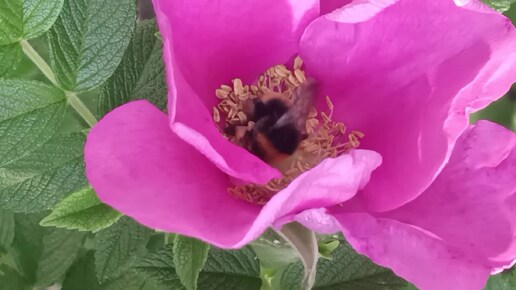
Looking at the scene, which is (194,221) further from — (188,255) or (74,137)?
(74,137)

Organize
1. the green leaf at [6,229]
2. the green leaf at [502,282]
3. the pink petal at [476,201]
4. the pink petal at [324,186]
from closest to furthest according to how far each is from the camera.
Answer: the pink petal at [324,186] → the pink petal at [476,201] → the green leaf at [502,282] → the green leaf at [6,229]

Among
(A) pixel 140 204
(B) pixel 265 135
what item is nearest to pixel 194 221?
(A) pixel 140 204

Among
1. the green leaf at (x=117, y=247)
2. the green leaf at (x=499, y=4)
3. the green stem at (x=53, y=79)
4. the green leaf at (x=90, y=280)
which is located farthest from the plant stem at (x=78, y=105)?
the green leaf at (x=499, y=4)

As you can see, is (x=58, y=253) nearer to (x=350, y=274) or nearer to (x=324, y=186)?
(x=350, y=274)

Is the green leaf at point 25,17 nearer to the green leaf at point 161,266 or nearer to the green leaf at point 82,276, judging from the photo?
the green leaf at point 161,266

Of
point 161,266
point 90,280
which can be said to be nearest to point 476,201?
point 161,266

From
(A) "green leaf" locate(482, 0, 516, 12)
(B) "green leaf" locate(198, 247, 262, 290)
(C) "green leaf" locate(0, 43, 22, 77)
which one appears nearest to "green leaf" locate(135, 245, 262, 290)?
(B) "green leaf" locate(198, 247, 262, 290)

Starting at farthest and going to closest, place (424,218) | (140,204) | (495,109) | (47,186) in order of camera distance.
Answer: (495,109) < (47,186) < (424,218) < (140,204)

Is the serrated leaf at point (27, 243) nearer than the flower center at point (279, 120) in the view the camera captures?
No

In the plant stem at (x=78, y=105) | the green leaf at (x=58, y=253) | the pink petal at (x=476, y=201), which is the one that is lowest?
the green leaf at (x=58, y=253)
